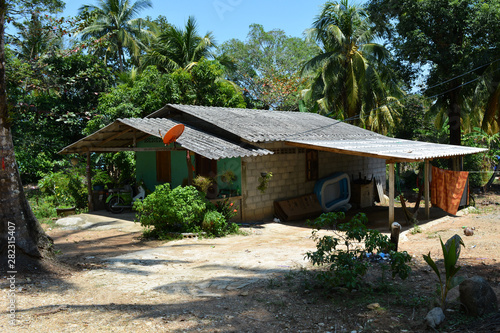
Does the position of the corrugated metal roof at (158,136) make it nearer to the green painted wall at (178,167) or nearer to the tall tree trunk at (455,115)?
the green painted wall at (178,167)

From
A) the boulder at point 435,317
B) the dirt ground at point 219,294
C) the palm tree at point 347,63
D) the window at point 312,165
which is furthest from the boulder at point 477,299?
the palm tree at point 347,63

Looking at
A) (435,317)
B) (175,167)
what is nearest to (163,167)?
(175,167)

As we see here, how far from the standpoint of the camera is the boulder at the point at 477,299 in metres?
4.39

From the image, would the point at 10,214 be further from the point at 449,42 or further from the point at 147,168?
the point at 449,42

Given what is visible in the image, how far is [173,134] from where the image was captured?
33.6 feet

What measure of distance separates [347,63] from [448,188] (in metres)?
9.88

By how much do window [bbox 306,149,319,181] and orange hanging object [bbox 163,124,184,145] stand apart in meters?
5.75

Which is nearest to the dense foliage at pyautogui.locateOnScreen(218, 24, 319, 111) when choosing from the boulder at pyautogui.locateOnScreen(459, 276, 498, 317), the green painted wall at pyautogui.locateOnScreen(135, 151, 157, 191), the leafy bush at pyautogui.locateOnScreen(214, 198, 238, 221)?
the green painted wall at pyautogui.locateOnScreen(135, 151, 157, 191)

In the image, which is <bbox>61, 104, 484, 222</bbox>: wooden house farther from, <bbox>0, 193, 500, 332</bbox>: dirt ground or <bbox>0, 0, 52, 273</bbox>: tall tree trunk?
<bbox>0, 0, 52, 273</bbox>: tall tree trunk

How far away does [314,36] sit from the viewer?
22.1 m

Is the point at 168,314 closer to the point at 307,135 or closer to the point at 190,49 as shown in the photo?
the point at 307,135

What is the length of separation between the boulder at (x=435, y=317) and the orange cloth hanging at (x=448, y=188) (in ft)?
33.9

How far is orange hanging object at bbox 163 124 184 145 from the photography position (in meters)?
10.1

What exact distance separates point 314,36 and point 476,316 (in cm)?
1979
